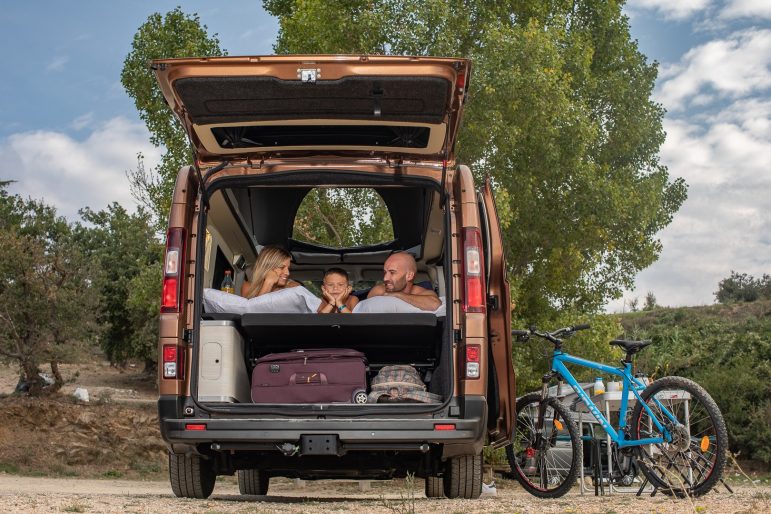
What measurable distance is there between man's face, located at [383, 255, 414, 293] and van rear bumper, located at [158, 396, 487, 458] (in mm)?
1404

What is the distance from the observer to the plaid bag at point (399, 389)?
18.8ft

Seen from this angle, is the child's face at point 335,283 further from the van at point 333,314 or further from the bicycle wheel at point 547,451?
the bicycle wheel at point 547,451

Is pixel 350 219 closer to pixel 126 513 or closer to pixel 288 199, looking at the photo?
pixel 288 199

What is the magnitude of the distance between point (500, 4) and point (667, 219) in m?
7.03

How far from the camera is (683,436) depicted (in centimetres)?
635

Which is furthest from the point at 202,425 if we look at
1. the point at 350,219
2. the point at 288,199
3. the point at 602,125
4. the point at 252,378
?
the point at 602,125

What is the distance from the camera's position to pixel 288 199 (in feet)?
27.1

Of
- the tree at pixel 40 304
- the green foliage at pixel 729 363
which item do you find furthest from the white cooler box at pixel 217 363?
the tree at pixel 40 304

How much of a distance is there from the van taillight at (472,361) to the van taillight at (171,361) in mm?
1632

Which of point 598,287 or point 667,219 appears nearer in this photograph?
point 598,287

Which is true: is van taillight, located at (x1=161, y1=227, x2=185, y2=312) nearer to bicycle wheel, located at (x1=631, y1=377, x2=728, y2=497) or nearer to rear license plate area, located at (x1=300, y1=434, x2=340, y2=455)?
rear license plate area, located at (x1=300, y1=434, x2=340, y2=455)

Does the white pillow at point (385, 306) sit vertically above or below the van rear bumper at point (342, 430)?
above

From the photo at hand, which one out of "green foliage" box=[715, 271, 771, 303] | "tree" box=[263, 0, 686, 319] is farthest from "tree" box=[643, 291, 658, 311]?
"tree" box=[263, 0, 686, 319]

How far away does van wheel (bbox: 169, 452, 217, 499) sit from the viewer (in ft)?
20.6
